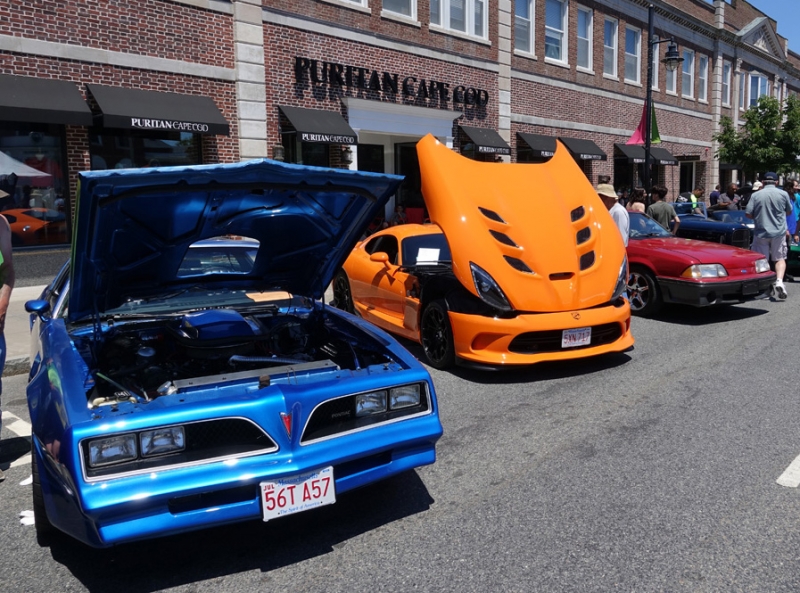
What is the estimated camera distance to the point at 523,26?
65.7 feet

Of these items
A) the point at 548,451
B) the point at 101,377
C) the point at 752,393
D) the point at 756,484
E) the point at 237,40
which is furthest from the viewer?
the point at 237,40

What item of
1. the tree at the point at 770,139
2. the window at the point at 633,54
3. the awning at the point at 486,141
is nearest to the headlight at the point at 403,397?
the awning at the point at 486,141

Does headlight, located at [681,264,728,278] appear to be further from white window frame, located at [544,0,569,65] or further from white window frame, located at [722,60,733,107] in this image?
white window frame, located at [722,60,733,107]

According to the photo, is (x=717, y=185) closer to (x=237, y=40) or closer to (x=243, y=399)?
(x=237, y=40)

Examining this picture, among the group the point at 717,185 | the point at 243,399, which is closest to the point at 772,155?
the point at 717,185

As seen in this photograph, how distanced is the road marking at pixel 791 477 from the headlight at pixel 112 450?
3.36 m

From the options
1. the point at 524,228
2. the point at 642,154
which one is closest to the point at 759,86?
the point at 642,154

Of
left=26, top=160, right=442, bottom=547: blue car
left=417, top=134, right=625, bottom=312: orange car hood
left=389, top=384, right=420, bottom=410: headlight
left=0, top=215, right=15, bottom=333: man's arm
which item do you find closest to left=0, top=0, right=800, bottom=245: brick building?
left=0, top=215, right=15, bottom=333: man's arm

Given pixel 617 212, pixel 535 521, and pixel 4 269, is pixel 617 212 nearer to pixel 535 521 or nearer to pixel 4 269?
pixel 535 521

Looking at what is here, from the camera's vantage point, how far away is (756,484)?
145 inches

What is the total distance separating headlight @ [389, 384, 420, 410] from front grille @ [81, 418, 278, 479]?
649 mm

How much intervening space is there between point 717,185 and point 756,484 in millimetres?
29894

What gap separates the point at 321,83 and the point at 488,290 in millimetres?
10265

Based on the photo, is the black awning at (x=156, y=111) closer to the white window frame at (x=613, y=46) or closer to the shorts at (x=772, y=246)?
the shorts at (x=772, y=246)
